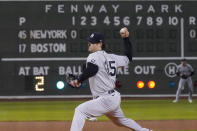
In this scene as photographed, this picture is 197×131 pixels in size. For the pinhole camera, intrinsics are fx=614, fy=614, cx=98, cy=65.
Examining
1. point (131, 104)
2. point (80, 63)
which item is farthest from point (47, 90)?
point (131, 104)

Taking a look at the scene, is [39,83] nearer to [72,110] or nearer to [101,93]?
[72,110]

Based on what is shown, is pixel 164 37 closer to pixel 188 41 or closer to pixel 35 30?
pixel 188 41

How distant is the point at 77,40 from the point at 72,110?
10.2 feet

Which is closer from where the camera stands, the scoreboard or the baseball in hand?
the baseball in hand

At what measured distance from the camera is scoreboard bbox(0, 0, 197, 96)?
68.6ft

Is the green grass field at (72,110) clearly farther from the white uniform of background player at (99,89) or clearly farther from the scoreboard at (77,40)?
the white uniform of background player at (99,89)

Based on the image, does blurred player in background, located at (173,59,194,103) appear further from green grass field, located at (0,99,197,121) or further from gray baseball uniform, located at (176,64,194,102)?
green grass field, located at (0,99,197,121)

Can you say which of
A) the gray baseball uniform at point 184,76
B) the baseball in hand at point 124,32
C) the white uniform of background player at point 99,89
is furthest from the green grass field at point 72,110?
the white uniform of background player at point 99,89

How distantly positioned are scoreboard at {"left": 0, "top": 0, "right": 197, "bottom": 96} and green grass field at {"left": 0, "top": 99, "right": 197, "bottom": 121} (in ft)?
2.01

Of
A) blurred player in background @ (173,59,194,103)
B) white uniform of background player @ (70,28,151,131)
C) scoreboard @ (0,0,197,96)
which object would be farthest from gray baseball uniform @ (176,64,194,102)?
white uniform of background player @ (70,28,151,131)

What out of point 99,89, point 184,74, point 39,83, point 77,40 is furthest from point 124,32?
point 39,83

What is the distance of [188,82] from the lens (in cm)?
2091

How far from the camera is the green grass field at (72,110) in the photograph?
16.2 metres

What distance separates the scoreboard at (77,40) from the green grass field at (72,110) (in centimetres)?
61
